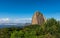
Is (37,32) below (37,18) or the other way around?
below

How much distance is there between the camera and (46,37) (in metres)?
51.3

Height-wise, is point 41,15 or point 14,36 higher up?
point 41,15

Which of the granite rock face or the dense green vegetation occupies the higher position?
the granite rock face

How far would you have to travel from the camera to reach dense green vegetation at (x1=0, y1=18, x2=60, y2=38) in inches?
Answer: 2156

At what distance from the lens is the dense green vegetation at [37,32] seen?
180ft

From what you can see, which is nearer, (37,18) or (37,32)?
(37,32)

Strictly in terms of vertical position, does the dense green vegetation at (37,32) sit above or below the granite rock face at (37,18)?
below

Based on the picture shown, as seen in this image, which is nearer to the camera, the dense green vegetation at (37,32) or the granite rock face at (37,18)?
the dense green vegetation at (37,32)

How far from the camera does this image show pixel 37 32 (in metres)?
63.6

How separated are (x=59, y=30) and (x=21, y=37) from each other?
781 inches

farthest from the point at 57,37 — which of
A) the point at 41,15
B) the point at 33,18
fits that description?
the point at 33,18

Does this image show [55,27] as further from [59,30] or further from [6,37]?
[6,37]

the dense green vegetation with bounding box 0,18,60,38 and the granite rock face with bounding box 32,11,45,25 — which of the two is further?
the granite rock face with bounding box 32,11,45,25

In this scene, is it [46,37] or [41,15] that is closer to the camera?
[46,37]
